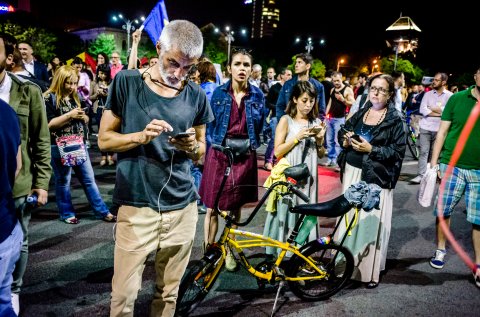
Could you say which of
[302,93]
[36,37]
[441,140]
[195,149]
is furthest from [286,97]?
[36,37]

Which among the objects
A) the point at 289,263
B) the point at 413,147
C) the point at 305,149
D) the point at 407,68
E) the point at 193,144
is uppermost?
the point at 407,68

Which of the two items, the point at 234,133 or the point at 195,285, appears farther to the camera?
the point at 234,133

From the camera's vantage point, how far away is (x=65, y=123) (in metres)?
4.71

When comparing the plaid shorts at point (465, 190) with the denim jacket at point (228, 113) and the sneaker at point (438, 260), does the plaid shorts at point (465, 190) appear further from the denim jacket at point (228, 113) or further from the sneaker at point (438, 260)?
the denim jacket at point (228, 113)

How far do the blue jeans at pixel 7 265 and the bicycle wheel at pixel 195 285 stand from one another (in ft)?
4.74

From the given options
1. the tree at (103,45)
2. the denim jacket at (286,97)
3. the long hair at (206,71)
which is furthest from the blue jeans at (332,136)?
the tree at (103,45)

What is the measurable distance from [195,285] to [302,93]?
7.49ft

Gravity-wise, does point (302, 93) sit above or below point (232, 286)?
above

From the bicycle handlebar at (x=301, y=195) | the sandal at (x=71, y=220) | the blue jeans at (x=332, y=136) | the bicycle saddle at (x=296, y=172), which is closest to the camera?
the bicycle handlebar at (x=301, y=195)

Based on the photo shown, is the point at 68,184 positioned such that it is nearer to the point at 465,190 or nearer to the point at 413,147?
the point at 465,190

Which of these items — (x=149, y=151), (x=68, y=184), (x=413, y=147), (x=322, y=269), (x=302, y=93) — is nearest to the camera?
(x=149, y=151)

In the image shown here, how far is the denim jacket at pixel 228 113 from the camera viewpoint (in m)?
4.00

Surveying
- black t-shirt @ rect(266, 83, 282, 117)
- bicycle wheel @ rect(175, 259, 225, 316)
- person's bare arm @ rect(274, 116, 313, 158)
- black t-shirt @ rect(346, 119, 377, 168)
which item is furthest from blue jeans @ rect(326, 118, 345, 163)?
bicycle wheel @ rect(175, 259, 225, 316)

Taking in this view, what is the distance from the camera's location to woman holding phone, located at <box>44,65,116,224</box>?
4.67m
